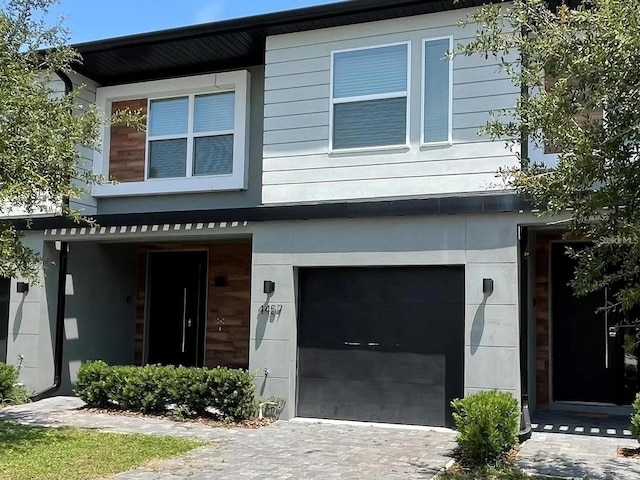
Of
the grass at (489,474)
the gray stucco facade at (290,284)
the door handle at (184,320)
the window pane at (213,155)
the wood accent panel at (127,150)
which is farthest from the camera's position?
the door handle at (184,320)

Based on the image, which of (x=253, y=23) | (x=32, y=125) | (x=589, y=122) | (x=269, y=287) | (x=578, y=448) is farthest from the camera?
(x=253, y=23)

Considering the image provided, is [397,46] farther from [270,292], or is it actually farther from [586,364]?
[586,364]

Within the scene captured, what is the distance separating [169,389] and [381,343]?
3.49m

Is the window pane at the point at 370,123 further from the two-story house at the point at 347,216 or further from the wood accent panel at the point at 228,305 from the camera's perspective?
the wood accent panel at the point at 228,305

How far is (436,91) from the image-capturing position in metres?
10.6

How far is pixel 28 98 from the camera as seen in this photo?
834cm

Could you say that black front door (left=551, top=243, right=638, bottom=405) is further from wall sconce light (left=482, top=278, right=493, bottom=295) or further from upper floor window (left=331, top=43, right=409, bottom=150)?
upper floor window (left=331, top=43, right=409, bottom=150)

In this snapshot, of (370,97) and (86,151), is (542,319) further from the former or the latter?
(86,151)

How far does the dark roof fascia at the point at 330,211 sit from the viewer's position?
389 inches

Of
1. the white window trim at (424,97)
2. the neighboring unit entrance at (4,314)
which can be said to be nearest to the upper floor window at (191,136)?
the neighboring unit entrance at (4,314)

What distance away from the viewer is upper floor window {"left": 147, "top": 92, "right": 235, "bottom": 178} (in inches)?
512

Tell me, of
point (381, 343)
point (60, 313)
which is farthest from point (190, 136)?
point (381, 343)

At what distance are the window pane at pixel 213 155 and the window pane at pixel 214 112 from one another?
21 cm

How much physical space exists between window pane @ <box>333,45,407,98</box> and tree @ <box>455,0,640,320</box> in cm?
435
